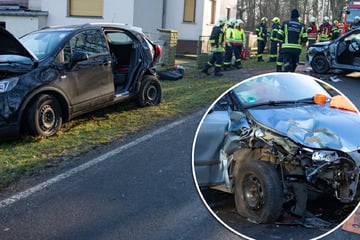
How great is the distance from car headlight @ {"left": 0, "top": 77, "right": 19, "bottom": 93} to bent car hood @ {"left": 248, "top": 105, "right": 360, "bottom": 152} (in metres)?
5.33

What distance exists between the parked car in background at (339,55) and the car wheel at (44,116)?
31.0 feet

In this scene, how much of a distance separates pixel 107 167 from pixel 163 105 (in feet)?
12.7

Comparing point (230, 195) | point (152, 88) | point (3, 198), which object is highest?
point (230, 195)

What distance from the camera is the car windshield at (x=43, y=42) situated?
22.6 ft

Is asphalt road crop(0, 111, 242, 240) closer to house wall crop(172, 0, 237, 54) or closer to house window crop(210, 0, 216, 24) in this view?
house wall crop(172, 0, 237, 54)

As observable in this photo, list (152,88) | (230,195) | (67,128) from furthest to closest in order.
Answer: (152,88), (67,128), (230,195)

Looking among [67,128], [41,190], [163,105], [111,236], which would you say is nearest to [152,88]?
[163,105]

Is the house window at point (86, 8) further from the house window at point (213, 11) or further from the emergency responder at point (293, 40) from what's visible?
the emergency responder at point (293, 40)

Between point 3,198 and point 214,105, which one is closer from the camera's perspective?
point 214,105

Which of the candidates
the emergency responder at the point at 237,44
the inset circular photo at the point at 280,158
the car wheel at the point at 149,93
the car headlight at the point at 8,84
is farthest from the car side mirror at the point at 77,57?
the emergency responder at the point at 237,44

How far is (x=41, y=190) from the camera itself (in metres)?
4.58

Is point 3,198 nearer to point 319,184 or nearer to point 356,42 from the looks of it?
point 319,184

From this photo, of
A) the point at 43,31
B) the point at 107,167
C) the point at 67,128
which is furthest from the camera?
the point at 43,31

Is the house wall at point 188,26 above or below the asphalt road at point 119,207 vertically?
above
